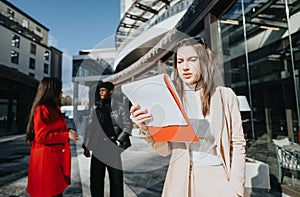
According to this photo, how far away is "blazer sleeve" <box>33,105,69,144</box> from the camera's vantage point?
136 centimetres

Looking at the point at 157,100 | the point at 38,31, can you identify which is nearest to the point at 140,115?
the point at 157,100

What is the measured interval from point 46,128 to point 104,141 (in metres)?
0.43

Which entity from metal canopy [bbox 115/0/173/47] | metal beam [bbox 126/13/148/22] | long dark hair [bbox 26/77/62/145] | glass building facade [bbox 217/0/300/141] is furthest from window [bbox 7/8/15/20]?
long dark hair [bbox 26/77/62/145]

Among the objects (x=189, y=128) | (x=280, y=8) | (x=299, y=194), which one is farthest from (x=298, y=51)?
(x=189, y=128)

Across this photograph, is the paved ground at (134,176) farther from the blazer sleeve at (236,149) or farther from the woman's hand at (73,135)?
the blazer sleeve at (236,149)

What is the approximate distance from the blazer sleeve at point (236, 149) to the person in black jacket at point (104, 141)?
2.97 ft

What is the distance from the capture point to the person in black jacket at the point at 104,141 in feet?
5.04

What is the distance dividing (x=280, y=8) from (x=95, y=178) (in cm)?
369

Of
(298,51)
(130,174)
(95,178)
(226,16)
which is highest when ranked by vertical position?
(226,16)

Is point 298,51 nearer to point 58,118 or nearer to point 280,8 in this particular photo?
point 280,8

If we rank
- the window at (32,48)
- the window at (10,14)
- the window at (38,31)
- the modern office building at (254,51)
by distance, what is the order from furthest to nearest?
the window at (38,31) → the window at (32,48) → the window at (10,14) → the modern office building at (254,51)

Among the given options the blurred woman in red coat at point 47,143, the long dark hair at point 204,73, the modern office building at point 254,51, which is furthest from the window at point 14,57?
the long dark hair at point 204,73

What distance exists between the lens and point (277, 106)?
13.0 feet

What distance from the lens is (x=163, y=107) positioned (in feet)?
1.92
